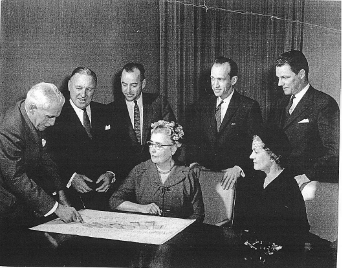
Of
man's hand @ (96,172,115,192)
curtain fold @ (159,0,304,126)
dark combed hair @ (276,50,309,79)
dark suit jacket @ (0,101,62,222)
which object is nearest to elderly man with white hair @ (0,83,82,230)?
dark suit jacket @ (0,101,62,222)

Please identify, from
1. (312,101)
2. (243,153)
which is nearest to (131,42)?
(243,153)

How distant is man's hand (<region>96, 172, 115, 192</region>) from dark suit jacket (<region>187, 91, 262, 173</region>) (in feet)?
1.48

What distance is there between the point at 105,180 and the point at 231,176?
0.71 meters

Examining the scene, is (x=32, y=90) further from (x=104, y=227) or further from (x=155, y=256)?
(x=155, y=256)

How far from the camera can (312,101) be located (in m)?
3.04

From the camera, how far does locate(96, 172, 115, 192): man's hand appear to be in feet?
9.99

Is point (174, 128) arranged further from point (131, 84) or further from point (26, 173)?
point (26, 173)

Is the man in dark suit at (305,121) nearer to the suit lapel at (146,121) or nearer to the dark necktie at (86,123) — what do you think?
the suit lapel at (146,121)

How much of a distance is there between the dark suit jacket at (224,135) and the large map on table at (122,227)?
1.26 feet

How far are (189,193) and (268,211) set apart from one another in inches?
18.0

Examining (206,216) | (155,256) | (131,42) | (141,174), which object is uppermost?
(131,42)

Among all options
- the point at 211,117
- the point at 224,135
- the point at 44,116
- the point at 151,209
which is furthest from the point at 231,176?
the point at 44,116

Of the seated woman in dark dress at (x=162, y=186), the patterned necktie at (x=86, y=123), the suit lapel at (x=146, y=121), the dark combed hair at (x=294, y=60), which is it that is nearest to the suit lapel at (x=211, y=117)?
the seated woman in dark dress at (x=162, y=186)

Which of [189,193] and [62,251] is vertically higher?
[189,193]
